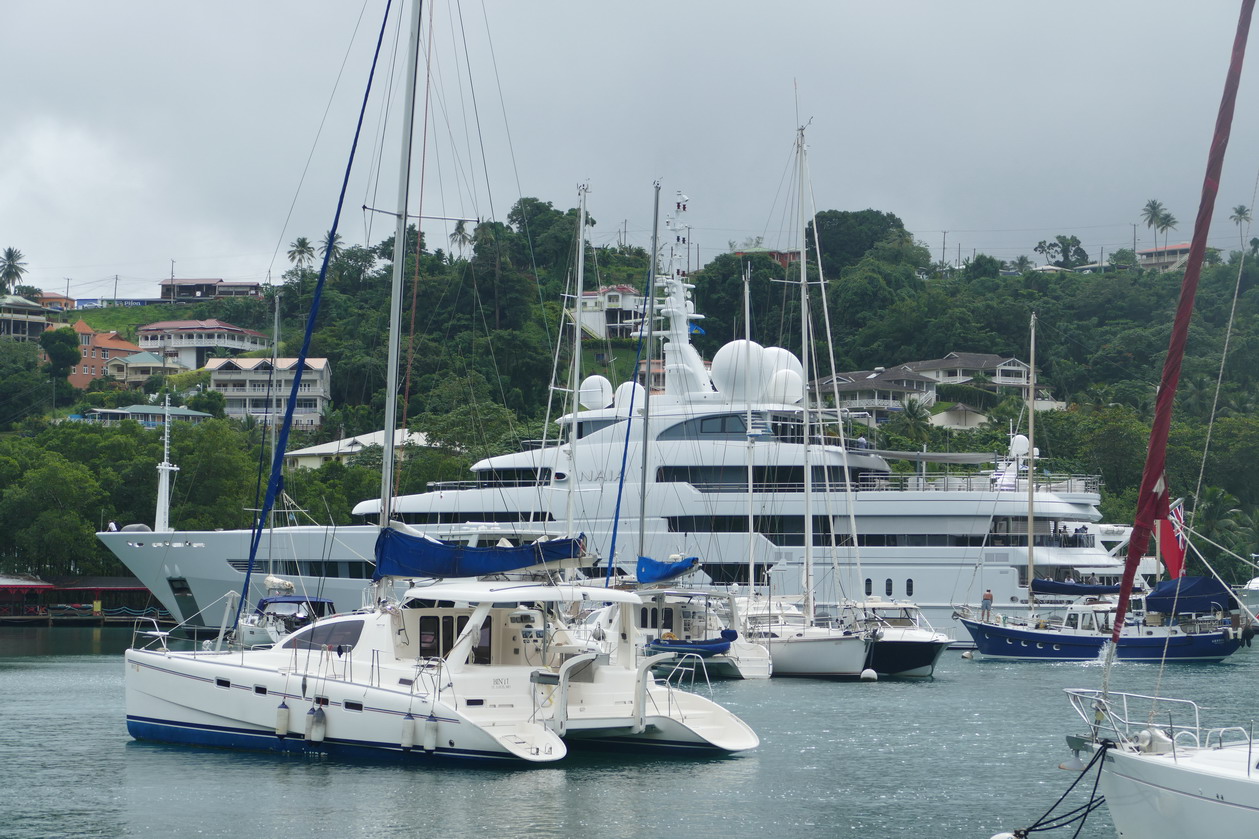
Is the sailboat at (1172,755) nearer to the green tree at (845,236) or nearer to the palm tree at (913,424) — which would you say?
the palm tree at (913,424)

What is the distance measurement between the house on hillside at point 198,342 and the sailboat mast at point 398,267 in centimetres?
10409

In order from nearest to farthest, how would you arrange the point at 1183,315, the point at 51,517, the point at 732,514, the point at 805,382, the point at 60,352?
the point at 1183,315 < the point at 805,382 < the point at 732,514 < the point at 51,517 < the point at 60,352

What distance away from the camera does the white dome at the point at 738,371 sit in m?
44.8

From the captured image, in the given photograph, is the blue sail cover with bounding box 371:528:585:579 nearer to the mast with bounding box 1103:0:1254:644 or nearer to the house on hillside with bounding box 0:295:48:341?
the mast with bounding box 1103:0:1254:644

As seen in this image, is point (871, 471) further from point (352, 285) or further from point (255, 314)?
point (255, 314)

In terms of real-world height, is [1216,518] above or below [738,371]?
below

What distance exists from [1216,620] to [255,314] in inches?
4178

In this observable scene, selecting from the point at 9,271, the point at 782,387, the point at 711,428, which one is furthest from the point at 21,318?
the point at 711,428

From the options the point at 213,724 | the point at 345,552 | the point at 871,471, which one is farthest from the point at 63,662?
the point at 871,471

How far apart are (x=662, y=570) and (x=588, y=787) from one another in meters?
12.9

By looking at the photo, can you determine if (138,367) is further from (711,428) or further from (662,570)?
(662,570)

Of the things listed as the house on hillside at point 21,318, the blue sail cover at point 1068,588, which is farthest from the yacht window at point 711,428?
the house on hillside at point 21,318

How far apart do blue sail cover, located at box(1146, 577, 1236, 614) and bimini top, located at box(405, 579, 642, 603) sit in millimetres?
21777

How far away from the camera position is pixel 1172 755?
1148 centimetres
